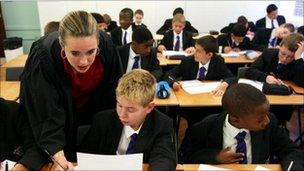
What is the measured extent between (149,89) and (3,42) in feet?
20.1

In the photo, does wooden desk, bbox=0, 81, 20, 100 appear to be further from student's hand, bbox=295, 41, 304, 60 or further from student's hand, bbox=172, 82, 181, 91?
student's hand, bbox=295, 41, 304, 60

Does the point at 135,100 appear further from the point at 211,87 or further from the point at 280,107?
the point at 280,107

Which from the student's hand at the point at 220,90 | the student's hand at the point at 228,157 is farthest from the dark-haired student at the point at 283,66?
the student's hand at the point at 228,157

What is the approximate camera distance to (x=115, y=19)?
7168mm

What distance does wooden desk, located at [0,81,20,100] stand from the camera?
290cm

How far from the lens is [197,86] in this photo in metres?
3.02

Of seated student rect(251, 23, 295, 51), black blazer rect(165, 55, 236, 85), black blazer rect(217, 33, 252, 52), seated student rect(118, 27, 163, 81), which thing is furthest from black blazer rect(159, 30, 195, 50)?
black blazer rect(165, 55, 236, 85)

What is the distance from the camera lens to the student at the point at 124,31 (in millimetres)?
5246

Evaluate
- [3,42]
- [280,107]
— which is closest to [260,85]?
[280,107]

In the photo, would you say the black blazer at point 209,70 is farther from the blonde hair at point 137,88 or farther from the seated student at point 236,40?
the blonde hair at point 137,88

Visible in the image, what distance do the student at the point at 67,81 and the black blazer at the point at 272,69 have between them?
1841 millimetres

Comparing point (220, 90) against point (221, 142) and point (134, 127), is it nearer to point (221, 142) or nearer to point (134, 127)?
point (221, 142)

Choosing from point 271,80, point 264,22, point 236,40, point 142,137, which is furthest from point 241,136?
point 264,22

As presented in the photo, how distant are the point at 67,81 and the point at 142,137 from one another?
0.47 m
